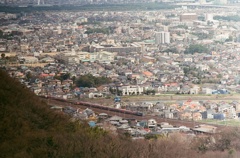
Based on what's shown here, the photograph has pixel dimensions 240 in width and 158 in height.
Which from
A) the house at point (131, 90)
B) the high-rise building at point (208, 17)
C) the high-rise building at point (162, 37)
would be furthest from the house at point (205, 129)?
the high-rise building at point (208, 17)

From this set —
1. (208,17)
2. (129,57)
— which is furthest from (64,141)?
(208,17)

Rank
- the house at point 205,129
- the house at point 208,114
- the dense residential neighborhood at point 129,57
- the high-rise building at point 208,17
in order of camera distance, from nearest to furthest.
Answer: the house at point 205,129 → the house at point 208,114 → the dense residential neighborhood at point 129,57 → the high-rise building at point 208,17

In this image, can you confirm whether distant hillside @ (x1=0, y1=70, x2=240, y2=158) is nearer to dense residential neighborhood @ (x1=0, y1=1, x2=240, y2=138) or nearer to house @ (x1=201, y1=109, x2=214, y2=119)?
dense residential neighborhood @ (x1=0, y1=1, x2=240, y2=138)

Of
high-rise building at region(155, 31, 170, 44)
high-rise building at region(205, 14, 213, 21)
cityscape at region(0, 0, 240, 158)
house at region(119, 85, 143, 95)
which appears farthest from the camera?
high-rise building at region(205, 14, 213, 21)

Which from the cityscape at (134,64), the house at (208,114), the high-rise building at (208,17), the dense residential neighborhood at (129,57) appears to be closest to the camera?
the cityscape at (134,64)

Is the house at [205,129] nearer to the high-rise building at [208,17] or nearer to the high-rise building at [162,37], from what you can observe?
the high-rise building at [162,37]

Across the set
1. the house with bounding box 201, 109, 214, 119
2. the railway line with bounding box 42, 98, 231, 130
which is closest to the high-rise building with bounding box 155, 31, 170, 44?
the railway line with bounding box 42, 98, 231, 130
